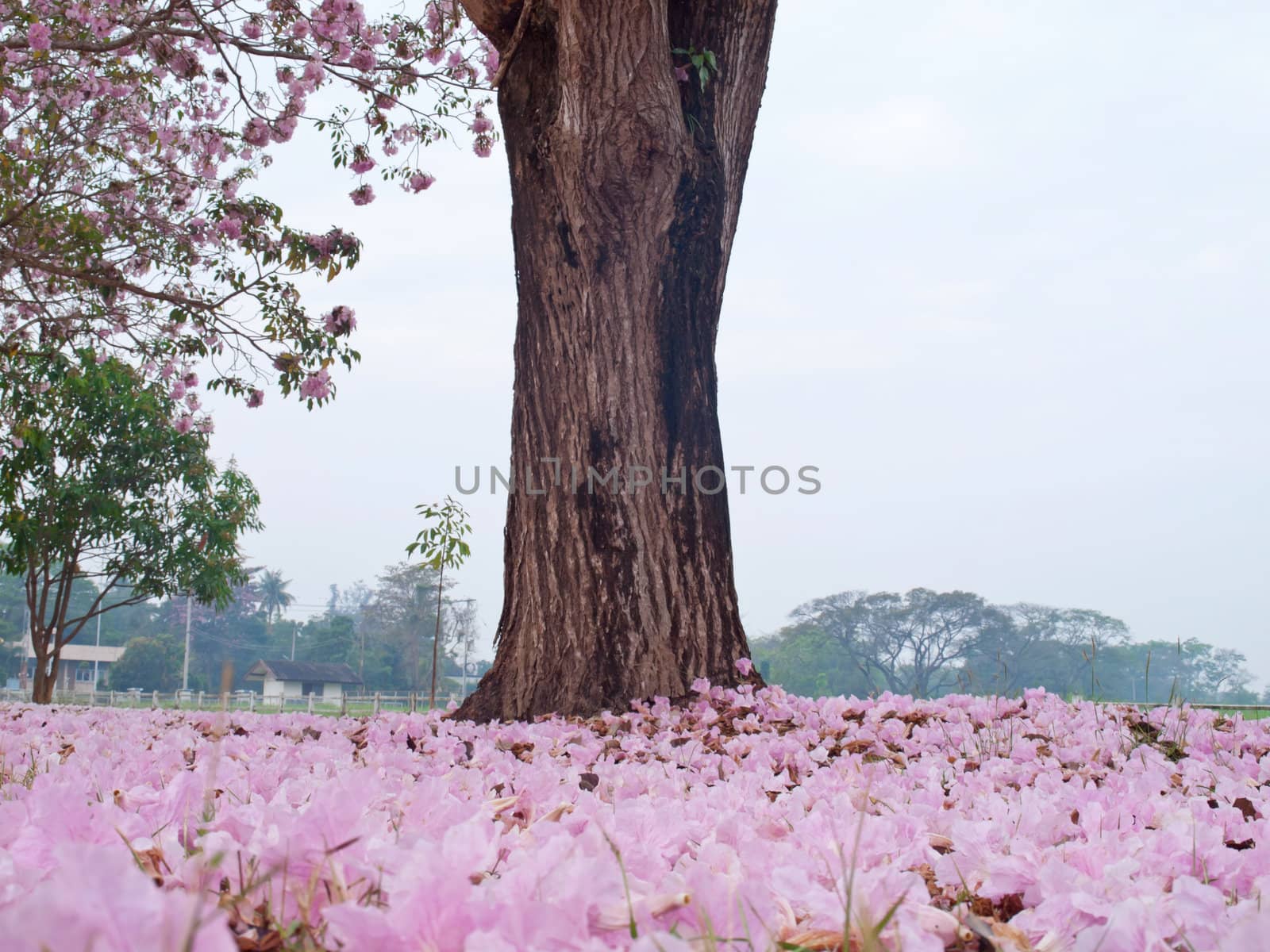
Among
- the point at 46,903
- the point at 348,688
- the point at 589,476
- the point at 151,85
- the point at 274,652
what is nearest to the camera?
the point at 46,903

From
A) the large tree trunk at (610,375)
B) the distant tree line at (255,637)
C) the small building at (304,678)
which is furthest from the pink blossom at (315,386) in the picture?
the small building at (304,678)

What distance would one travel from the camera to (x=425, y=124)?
8594 mm

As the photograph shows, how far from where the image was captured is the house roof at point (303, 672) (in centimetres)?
5167

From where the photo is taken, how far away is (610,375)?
14.8 ft

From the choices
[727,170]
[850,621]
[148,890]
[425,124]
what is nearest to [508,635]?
[727,170]

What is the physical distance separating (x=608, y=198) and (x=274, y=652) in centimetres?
7169

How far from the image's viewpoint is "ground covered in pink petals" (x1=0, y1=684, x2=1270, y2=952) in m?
0.78

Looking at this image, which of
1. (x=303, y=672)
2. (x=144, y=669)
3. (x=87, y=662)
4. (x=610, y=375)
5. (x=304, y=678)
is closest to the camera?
(x=610, y=375)

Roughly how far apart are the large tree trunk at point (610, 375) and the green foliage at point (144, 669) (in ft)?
154

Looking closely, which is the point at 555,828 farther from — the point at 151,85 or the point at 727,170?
the point at 151,85

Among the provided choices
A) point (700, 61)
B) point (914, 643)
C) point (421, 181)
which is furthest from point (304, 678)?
point (700, 61)

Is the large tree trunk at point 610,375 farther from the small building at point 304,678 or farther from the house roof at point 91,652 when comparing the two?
the house roof at point 91,652

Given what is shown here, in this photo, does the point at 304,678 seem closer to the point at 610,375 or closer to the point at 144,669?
the point at 144,669

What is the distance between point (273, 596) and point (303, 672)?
20306 millimetres
